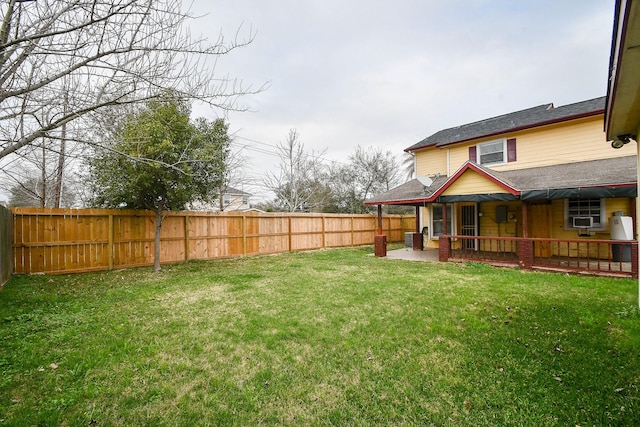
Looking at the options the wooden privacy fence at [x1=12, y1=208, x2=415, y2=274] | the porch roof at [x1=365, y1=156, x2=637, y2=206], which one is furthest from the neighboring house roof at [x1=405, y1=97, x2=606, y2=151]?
the wooden privacy fence at [x1=12, y1=208, x2=415, y2=274]

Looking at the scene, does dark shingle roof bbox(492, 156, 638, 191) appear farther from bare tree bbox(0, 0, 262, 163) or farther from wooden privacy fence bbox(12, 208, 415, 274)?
bare tree bbox(0, 0, 262, 163)

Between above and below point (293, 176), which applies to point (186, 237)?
below

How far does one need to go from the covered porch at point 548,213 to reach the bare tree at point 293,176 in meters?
11.1

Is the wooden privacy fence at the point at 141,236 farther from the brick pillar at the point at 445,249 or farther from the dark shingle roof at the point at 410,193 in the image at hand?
the brick pillar at the point at 445,249

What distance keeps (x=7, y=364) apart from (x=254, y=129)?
1878cm

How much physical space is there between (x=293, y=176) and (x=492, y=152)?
13851 millimetres

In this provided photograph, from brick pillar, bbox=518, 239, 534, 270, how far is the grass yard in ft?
6.58

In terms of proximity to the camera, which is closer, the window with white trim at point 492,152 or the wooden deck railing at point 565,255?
the wooden deck railing at point 565,255

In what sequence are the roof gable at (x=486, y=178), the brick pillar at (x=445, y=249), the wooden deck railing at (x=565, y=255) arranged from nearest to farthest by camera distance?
1. the wooden deck railing at (x=565, y=255)
2. the roof gable at (x=486, y=178)
3. the brick pillar at (x=445, y=249)

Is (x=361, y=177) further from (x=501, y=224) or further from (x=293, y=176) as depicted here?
(x=501, y=224)

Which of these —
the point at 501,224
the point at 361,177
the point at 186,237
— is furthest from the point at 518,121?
the point at 361,177

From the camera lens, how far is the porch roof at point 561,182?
7.15 metres

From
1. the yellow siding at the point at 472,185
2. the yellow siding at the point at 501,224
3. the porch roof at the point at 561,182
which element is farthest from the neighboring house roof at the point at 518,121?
the yellow siding at the point at 472,185

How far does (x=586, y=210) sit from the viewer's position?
29.9ft
